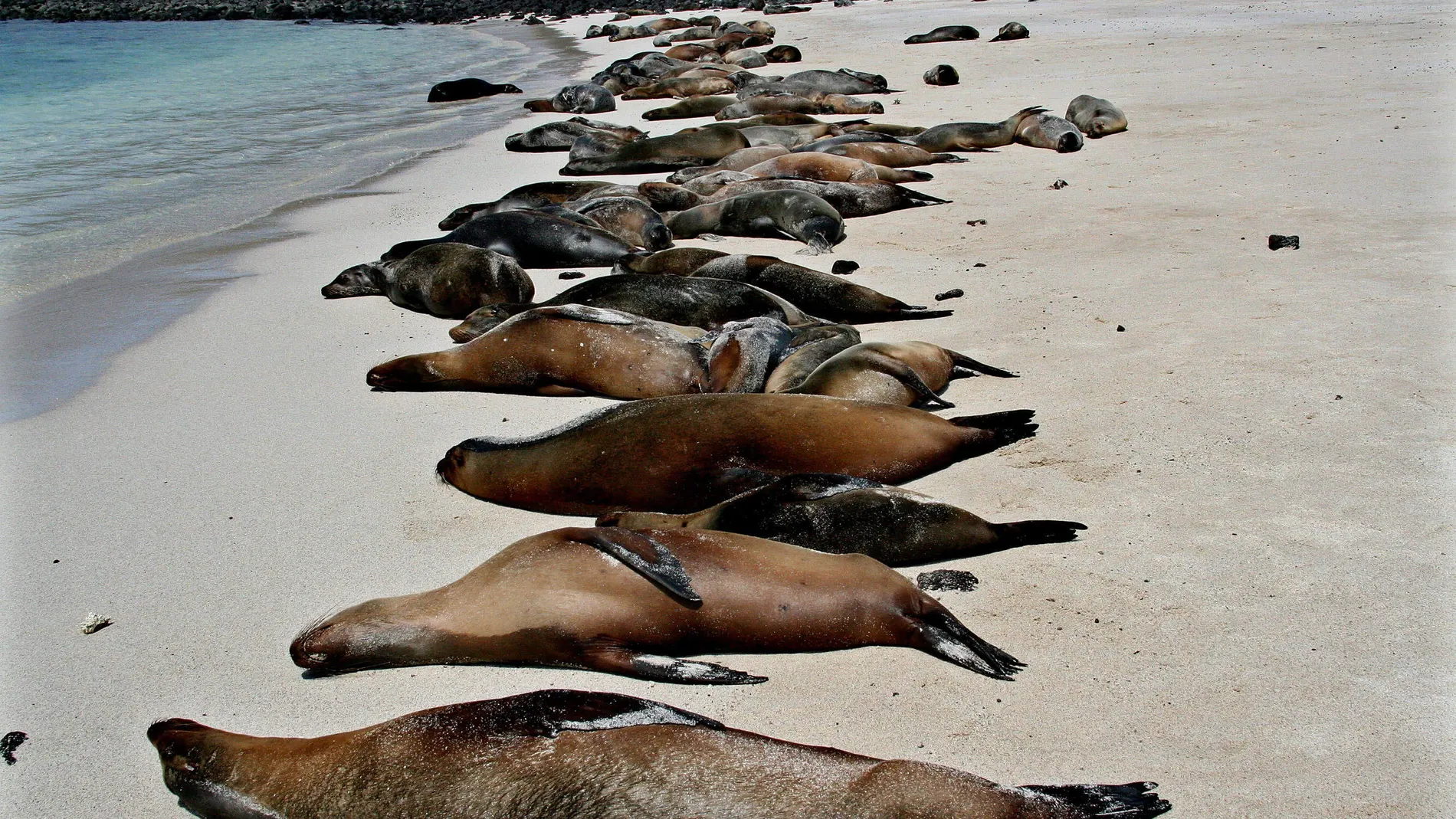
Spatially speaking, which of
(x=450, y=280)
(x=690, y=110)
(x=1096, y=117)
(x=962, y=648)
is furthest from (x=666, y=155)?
(x=962, y=648)

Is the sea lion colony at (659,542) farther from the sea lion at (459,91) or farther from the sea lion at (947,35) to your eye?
the sea lion at (947,35)

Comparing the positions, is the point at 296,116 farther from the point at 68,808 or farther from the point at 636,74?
the point at 68,808

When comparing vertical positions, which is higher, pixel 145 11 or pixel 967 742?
pixel 145 11

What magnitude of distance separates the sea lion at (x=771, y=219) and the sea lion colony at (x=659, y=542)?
31mm

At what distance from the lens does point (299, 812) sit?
1.98m

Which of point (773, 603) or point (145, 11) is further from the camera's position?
point (145, 11)

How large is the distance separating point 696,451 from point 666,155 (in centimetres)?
620

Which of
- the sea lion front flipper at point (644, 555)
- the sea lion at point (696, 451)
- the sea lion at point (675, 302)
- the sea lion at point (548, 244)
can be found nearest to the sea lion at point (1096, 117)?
the sea lion at point (548, 244)

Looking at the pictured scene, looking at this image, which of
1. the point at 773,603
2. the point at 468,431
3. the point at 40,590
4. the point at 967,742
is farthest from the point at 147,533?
the point at 967,742

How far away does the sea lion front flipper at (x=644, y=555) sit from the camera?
97.0 inches

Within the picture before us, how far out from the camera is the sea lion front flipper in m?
2.46

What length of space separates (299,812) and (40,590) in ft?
4.73

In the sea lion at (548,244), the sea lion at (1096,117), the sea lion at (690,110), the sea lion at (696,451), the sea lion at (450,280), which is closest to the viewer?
the sea lion at (696,451)

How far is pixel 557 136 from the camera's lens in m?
10.4
